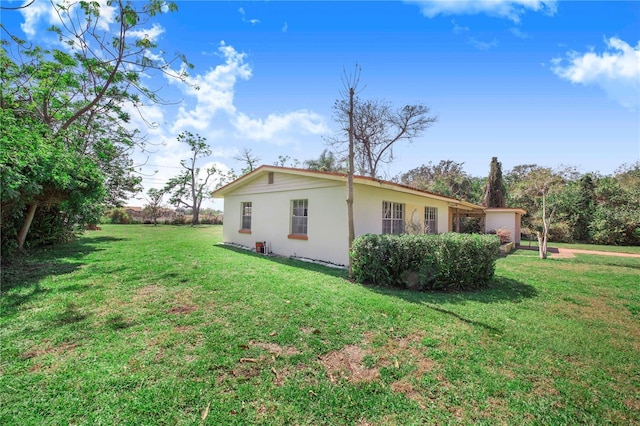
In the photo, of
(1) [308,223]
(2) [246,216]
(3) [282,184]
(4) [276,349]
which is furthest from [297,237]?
(4) [276,349]

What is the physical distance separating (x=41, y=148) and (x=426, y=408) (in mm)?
9147

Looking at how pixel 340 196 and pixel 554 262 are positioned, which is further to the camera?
pixel 554 262

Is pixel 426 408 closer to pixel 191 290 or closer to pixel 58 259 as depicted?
pixel 191 290

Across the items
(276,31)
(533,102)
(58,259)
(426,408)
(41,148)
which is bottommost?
(426,408)

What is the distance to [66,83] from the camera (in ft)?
26.6

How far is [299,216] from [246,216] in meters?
4.07

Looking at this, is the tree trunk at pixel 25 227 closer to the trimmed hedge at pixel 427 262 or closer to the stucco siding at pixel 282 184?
the stucco siding at pixel 282 184

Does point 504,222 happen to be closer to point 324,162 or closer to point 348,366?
point 324,162

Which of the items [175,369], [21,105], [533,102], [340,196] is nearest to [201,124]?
[21,105]

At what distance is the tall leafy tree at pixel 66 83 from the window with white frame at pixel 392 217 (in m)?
7.75

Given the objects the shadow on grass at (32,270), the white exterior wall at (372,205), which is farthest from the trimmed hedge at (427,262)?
the shadow on grass at (32,270)

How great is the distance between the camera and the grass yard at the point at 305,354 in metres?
2.33

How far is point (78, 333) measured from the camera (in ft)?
11.6

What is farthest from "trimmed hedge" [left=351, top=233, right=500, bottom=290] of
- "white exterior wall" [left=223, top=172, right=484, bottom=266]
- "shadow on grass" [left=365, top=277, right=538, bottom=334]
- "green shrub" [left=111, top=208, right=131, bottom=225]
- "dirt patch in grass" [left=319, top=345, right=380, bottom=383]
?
"green shrub" [left=111, top=208, right=131, bottom=225]
